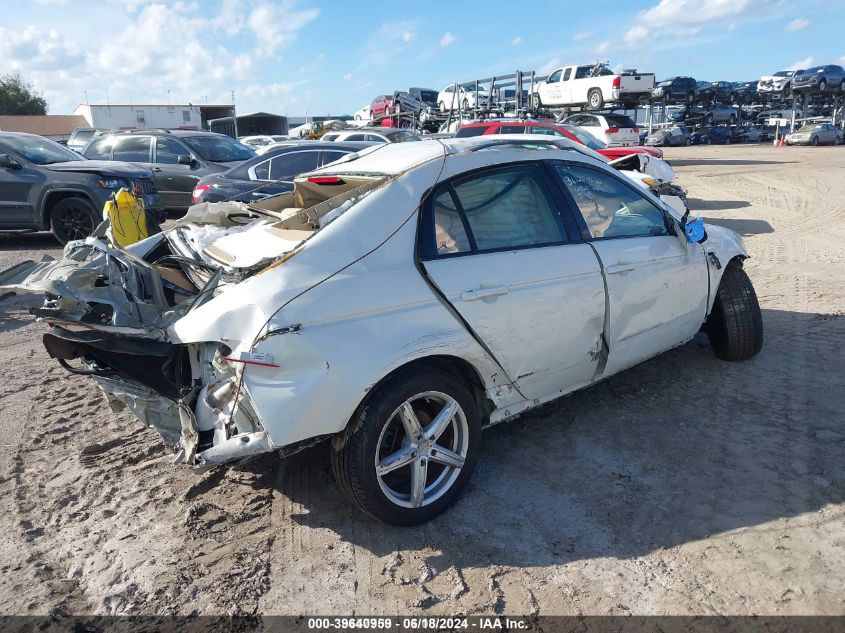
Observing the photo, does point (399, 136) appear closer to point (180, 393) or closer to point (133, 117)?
point (180, 393)

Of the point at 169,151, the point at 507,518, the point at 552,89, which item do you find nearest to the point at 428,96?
the point at 552,89

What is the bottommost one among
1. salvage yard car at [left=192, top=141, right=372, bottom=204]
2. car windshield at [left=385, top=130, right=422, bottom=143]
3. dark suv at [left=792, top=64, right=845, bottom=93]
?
salvage yard car at [left=192, top=141, right=372, bottom=204]

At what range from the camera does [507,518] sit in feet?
10.1

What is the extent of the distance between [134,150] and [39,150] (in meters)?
2.43

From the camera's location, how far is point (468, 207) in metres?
3.24

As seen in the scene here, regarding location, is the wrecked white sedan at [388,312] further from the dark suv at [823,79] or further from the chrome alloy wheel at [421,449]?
the dark suv at [823,79]

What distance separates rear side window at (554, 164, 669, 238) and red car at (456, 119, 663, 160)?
933cm

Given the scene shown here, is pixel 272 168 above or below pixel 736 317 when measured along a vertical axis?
above

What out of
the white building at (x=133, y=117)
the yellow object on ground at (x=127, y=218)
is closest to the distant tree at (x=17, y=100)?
the white building at (x=133, y=117)

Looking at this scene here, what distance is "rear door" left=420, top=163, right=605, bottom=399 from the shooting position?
3059 mm

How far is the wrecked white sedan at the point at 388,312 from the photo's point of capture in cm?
263

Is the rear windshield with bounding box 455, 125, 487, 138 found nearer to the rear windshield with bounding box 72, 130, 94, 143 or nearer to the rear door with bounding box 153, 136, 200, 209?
the rear door with bounding box 153, 136, 200, 209

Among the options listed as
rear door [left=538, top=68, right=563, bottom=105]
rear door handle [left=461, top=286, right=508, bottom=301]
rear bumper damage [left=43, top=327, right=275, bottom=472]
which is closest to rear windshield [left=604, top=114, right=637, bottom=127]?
rear door [left=538, top=68, right=563, bottom=105]

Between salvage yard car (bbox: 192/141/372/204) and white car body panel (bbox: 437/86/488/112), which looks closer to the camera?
salvage yard car (bbox: 192/141/372/204)
